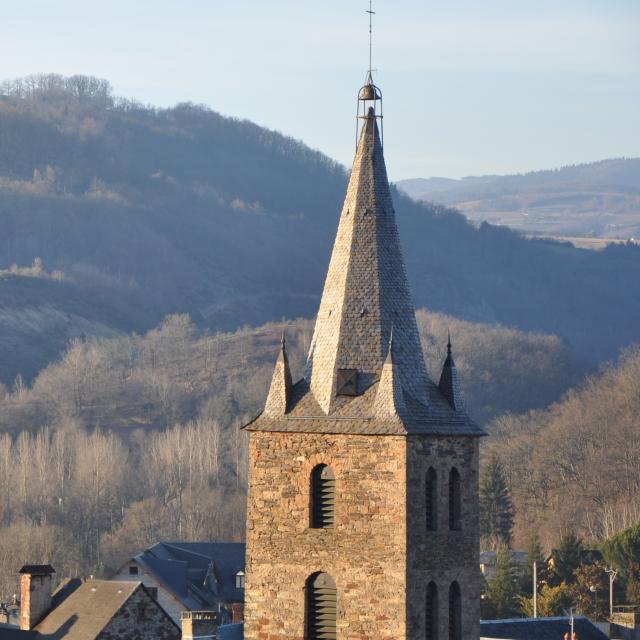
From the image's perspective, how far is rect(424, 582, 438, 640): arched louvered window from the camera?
41750 millimetres

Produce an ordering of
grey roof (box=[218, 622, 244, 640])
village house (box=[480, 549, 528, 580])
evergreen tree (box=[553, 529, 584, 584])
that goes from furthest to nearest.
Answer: village house (box=[480, 549, 528, 580])
evergreen tree (box=[553, 529, 584, 584])
grey roof (box=[218, 622, 244, 640])

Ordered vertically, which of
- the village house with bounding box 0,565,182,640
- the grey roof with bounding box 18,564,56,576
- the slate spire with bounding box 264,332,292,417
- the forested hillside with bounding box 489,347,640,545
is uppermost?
the slate spire with bounding box 264,332,292,417

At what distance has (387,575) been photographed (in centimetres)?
4109

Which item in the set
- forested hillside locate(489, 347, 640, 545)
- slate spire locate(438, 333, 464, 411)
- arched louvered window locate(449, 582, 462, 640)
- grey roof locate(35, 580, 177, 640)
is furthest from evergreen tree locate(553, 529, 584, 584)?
arched louvered window locate(449, 582, 462, 640)

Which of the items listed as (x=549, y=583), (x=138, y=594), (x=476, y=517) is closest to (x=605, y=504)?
(x=549, y=583)

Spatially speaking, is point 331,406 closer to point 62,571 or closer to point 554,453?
point 62,571

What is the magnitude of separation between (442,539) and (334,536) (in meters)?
2.36

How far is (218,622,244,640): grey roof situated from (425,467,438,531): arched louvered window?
69.6 ft

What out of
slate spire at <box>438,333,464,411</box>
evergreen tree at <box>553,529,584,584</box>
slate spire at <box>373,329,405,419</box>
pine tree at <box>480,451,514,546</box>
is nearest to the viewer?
slate spire at <box>373,329,405,419</box>

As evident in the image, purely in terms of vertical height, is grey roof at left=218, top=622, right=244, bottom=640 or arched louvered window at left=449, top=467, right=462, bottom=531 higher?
arched louvered window at left=449, top=467, right=462, bottom=531

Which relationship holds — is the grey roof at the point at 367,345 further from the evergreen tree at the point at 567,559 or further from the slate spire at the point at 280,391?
the evergreen tree at the point at 567,559

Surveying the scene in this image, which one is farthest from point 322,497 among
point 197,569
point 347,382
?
point 197,569

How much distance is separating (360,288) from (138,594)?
29.5 m

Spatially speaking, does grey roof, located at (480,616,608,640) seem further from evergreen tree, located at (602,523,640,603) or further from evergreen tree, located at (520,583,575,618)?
evergreen tree, located at (602,523,640,603)
